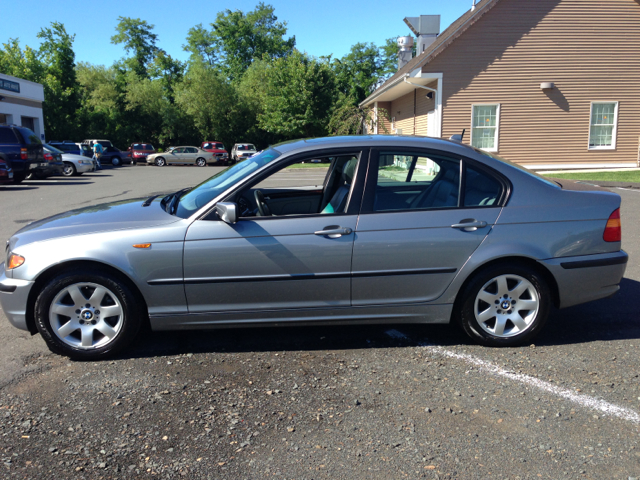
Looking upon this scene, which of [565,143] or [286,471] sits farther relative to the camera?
[565,143]

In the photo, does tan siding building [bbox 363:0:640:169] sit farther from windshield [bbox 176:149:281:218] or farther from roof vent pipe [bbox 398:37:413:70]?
windshield [bbox 176:149:281:218]

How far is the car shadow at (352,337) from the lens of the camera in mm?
4223

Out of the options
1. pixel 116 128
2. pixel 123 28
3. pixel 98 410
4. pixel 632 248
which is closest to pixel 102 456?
pixel 98 410

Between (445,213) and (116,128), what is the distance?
46.7 meters

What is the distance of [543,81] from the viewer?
64.4ft

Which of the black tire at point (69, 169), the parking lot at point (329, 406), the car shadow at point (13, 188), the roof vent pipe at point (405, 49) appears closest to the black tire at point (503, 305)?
the parking lot at point (329, 406)

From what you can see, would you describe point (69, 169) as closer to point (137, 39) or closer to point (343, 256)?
point (343, 256)

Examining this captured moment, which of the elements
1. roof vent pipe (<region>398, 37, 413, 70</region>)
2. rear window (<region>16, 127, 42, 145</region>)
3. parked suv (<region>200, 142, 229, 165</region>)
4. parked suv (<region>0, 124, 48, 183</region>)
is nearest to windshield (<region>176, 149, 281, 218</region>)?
parked suv (<region>0, 124, 48, 183</region>)

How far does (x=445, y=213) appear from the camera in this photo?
404cm

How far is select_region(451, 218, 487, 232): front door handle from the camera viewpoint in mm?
3990

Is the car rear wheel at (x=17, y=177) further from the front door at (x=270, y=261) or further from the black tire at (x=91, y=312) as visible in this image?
the front door at (x=270, y=261)

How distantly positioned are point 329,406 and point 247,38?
7295 centimetres

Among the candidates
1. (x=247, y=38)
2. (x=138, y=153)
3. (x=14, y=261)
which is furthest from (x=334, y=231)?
(x=247, y=38)

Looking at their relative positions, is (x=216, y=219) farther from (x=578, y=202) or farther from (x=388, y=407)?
(x=578, y=202)
